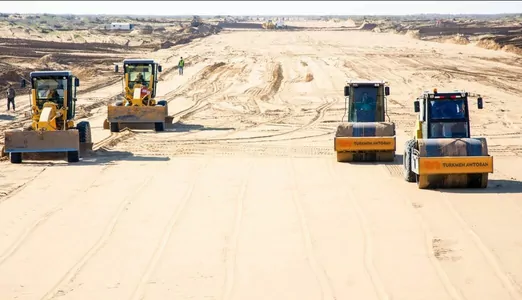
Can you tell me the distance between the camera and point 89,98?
37.8 m

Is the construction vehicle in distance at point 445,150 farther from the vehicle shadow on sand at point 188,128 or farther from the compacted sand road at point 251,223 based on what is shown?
the vehicle shadow on sand at point 188,128

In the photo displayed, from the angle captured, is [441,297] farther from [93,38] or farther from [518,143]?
[93,38]

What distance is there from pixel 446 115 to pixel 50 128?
379 inches

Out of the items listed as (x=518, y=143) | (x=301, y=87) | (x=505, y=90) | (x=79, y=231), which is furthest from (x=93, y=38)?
(x=79, y=231)

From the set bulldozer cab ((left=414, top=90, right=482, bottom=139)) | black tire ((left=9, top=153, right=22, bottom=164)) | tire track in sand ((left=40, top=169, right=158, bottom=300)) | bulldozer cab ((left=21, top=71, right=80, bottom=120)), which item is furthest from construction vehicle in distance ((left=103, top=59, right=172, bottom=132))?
bulldozer cab ((left=414, top=90, right=482, bottom=139))

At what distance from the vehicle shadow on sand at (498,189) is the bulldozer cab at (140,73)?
1286cm

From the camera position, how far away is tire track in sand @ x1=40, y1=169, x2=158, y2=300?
38.0ft

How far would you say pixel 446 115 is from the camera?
60.6ft

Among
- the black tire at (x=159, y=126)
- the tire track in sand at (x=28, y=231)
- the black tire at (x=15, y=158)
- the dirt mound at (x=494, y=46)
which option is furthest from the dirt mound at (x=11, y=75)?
the dirt mound at (x=494, y=46)

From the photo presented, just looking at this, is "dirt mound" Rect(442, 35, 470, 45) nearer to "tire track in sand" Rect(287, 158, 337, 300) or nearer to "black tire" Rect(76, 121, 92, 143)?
"black tire" Rect(76, 121, 92, 143)

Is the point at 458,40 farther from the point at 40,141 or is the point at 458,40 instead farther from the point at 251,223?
the point at 251,223

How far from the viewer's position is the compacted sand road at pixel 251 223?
38.9 feet

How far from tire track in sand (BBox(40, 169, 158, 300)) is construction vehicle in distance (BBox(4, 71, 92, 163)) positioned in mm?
3853

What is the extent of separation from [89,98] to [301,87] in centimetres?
1003
